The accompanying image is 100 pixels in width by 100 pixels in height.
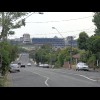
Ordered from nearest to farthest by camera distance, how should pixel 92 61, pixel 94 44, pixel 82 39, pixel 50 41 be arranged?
pixel 94 44, pixel 92 61, pixel 82 39, pixel 50 41

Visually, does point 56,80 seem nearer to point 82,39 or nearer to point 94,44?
point 94,44

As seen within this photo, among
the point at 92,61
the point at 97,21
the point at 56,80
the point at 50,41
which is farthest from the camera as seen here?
the point at 50,41

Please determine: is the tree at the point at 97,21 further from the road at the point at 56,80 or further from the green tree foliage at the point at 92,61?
the road at the point at 56,80

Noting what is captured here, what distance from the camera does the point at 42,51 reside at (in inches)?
5576

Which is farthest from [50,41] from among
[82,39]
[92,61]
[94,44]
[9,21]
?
[9,21]

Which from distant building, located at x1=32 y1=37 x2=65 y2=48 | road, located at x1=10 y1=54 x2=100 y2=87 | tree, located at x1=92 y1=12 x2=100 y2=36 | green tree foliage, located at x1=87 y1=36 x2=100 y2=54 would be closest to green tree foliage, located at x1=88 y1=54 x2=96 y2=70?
green tree foliage, located at x1=87 y1=36 x2=100 y2=54

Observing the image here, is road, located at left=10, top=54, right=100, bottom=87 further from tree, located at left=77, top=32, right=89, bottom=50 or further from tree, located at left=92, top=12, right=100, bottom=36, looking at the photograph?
tree, located at left=77, top=32, right=89, bottom=50

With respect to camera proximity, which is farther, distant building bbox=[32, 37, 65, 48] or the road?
distant building bbox=[32, 37, 65, 48]

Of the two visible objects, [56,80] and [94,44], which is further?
[94,44]

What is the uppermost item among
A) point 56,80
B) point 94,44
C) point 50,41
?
point 50,41

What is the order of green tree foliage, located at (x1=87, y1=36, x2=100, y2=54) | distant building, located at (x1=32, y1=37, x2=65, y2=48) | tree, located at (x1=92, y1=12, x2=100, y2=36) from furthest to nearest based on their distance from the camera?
1. distant building, located at (x1=32, y1=37, x2=65, y2=48)
2. tree, located at (x1=92, y1=12, x2=100, y2=36)
3. green tree foliage, located at (x1=87, y1=36, x2=100, y2=54)
